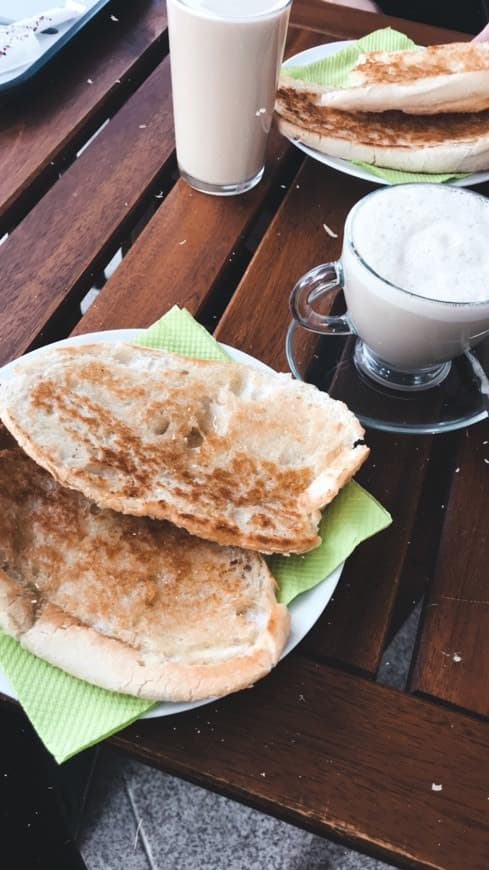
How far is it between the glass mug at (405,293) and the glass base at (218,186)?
0.34 meters

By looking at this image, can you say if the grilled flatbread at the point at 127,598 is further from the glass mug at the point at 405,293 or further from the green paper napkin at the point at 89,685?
the glass mug at the point at 405,293

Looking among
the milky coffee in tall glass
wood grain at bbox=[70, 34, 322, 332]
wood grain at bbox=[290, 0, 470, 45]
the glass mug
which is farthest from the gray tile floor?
wood grain at bbox=[290, 0, 470, 45]

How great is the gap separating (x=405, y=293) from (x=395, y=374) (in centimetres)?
21

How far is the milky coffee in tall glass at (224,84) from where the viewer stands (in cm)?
101

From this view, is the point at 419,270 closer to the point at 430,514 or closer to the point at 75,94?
the point at 430,514

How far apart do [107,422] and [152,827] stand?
3.39ft

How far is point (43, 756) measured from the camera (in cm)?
108

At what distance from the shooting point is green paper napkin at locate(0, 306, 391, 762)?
63 cm

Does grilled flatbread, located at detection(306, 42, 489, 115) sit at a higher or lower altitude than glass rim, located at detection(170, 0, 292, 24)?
lower

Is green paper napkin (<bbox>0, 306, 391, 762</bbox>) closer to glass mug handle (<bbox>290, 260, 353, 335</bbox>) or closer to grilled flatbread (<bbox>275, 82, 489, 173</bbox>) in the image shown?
glass mug handle (<bbox>290, 260, 353, 335</bbox>)

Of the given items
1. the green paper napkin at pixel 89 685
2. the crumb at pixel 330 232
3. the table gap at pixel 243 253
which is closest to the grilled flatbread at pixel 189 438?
the green paper napkin at pixel 89 685

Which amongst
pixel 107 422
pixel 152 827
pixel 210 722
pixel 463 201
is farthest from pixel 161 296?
pixel 152 827

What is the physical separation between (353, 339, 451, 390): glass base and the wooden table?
10 cm

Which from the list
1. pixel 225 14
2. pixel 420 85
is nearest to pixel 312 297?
pixel 225 14
